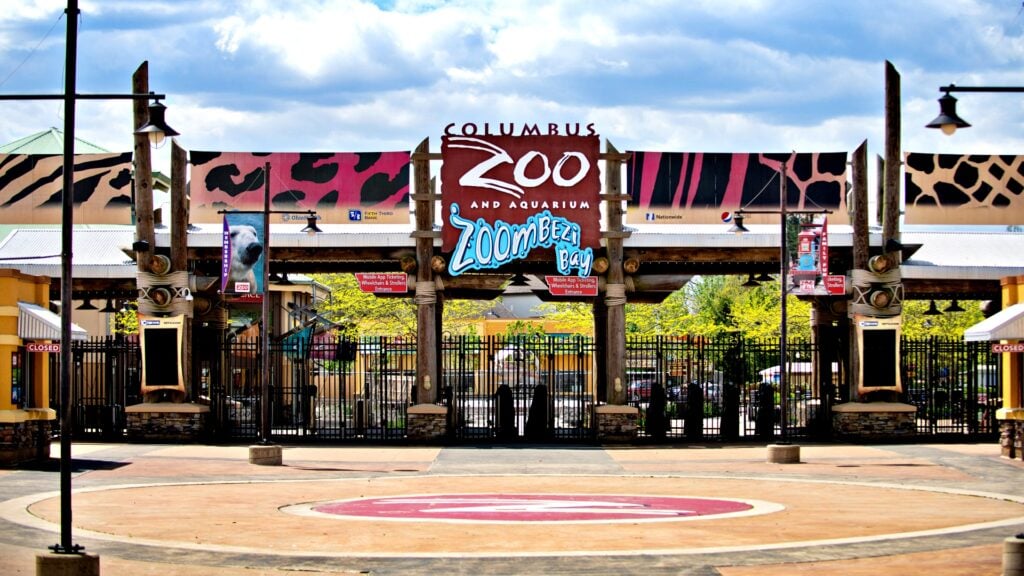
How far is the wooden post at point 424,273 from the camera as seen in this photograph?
34812mm

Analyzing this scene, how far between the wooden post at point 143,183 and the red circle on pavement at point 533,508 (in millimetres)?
15048

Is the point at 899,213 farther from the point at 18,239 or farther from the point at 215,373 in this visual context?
the point at 18,239

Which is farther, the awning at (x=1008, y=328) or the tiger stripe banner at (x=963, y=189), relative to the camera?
the tiger stripe banner at (x=963, y=189)

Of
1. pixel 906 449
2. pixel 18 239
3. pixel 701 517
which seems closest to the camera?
pixel 701 517

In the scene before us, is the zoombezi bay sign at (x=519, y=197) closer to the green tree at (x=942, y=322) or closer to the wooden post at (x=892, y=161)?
the wooden post at (x=892, y=161)

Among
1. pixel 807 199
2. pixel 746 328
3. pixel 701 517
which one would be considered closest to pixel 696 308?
pixel 746 328

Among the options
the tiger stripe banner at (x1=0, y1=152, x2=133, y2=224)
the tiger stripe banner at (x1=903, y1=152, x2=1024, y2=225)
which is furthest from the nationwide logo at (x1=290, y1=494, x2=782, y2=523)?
the tiger stripe banner at (x1=0, y1=152, x2=133, y2=224)

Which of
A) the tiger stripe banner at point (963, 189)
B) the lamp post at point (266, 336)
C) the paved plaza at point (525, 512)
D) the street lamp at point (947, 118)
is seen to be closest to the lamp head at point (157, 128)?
the paved plaza at point (525, 512)

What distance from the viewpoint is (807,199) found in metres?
36.0

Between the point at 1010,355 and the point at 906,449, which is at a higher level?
the point at 1010,355

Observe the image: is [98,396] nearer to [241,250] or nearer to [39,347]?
[241,250]

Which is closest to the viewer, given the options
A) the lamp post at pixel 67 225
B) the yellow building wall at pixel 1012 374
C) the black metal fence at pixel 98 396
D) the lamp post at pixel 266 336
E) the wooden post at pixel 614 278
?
the lamp post at pixel 67 225

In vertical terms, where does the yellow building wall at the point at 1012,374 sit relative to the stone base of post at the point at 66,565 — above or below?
above

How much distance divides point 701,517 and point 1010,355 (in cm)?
1340
